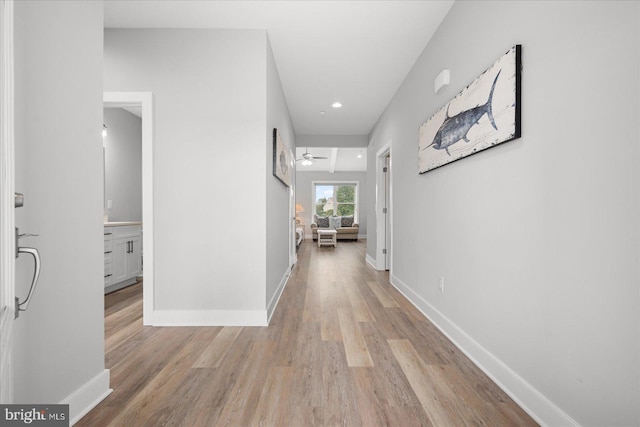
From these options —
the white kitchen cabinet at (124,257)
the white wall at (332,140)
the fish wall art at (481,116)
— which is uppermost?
the white wall at (332,140)

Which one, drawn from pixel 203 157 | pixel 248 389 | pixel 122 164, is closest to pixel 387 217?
pixel 203 157

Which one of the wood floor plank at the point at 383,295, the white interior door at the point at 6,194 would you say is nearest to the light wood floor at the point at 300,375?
the wood floor plank at the point at 383,295

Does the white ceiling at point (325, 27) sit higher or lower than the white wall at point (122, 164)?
higher

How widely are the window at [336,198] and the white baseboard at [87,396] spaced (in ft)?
34.3

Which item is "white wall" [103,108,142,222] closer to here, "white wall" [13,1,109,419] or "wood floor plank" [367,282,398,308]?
"white wall" [13,1,109,419]

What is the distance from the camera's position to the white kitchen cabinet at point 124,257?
3.59m

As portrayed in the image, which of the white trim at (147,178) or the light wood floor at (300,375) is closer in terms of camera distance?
the light wood floor at (300,375)

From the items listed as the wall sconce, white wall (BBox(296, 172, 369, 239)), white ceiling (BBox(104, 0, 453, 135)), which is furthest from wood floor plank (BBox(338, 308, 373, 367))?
white wall (BBox(296, 172, 369, 239))

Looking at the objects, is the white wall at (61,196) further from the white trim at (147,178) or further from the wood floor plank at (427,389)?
the wood floor plank at (427,389)

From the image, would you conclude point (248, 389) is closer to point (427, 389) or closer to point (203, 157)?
point (427, 389)

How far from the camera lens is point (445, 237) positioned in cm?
239

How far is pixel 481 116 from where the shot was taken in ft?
5.92

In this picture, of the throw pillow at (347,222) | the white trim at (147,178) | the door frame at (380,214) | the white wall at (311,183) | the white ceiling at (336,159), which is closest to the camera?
the white trim at (147,178)

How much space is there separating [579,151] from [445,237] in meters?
1.28
